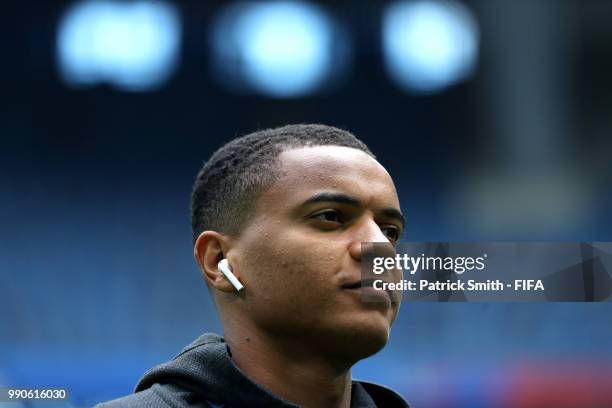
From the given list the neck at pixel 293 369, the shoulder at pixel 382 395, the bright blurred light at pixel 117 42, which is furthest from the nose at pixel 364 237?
the bright blurred light at pixel 117 42

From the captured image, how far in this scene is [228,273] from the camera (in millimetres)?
1562

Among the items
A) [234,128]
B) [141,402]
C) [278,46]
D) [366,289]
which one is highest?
[278,46]

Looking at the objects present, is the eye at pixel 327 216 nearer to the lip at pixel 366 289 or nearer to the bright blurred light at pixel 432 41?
the lip at pixel 366 289

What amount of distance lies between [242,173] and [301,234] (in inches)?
8.3

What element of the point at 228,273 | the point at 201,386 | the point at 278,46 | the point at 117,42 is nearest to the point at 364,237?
the point at 228,273

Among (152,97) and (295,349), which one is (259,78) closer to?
(152,97)

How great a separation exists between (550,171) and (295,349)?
1.31m

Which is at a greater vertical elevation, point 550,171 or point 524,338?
point 550,171

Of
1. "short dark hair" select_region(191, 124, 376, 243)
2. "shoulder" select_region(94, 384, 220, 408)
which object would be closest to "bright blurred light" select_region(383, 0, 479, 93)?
"short dark hair" select_region(191, 124, 376, 243)

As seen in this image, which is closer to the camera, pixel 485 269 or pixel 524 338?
pixel 485 269

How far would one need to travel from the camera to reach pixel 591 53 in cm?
268

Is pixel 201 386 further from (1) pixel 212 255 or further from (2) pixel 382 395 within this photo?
(2) pixel 382 395

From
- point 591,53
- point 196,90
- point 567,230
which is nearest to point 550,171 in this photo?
point 567,230

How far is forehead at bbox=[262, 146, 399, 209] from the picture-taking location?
1.55m
